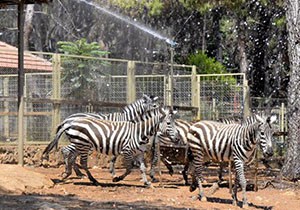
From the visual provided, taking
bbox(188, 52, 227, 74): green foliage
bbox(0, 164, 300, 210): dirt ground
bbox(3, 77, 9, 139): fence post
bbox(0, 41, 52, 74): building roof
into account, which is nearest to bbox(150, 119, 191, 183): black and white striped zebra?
bbox(0, 164, 300, 210): dirt ground

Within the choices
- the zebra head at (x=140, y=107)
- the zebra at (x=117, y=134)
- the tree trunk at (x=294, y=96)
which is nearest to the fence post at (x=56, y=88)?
the zebra head at (x=140, y=107)

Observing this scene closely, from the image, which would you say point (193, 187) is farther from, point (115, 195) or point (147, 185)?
point (115, 195)

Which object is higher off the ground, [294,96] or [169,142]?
[294,96]

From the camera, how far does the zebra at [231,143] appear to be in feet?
41.4

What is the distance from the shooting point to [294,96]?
16125mm

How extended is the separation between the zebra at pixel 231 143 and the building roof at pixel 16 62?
6634 millimetres

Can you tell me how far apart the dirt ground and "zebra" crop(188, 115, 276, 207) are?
0.51 m

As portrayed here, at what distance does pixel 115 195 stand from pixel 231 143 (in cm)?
225

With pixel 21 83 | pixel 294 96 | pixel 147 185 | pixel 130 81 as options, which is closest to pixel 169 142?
pixel 147 185

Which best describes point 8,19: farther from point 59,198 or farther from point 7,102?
point 59,198

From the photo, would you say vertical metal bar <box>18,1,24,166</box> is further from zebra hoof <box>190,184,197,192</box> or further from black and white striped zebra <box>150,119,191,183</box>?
zebra hoof <box>190,184,197,192</box>

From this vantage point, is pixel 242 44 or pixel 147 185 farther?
pixel 242 44

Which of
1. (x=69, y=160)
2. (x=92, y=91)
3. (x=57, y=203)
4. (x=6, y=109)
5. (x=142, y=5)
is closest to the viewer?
(x=57, y=203)

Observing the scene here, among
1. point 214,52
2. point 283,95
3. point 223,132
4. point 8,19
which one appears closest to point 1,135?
point 223,132
